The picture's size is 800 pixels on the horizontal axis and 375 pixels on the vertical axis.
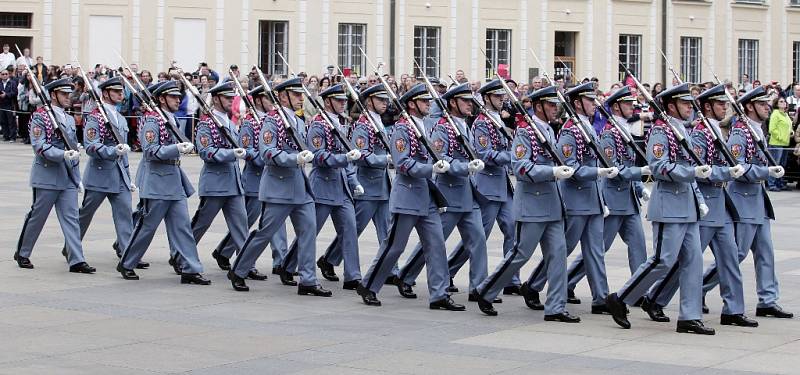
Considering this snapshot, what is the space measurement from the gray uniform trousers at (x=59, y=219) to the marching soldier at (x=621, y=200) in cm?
482

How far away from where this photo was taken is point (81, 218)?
622 inches

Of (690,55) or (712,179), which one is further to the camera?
(690,55)

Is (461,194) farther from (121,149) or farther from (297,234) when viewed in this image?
(121,149)

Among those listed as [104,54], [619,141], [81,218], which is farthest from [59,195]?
[104,54]

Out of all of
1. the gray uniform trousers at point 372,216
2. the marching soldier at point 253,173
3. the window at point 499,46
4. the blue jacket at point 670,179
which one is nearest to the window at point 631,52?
the window at point 499,46

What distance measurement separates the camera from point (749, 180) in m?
12.6

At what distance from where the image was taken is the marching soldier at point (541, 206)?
12328 mm

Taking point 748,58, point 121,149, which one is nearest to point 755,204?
point 121,149

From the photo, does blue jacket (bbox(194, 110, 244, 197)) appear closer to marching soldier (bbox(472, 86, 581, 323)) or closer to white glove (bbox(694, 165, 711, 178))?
marching soldier (bbox(472, 86, 581, 323))

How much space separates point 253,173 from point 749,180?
5039mm

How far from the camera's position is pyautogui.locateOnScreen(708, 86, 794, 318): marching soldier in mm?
12594

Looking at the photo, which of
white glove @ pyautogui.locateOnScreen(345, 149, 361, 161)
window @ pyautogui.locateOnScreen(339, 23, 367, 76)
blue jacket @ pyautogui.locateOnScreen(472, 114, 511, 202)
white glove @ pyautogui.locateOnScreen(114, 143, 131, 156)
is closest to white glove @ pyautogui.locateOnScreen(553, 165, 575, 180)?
blue jacket @ pyautogui.locateOnScreen(472, 114, 511, 202)

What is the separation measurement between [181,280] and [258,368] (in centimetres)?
439

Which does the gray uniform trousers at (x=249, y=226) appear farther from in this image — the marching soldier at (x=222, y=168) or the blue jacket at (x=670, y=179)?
the blue jacket at (x=670, y=179)
